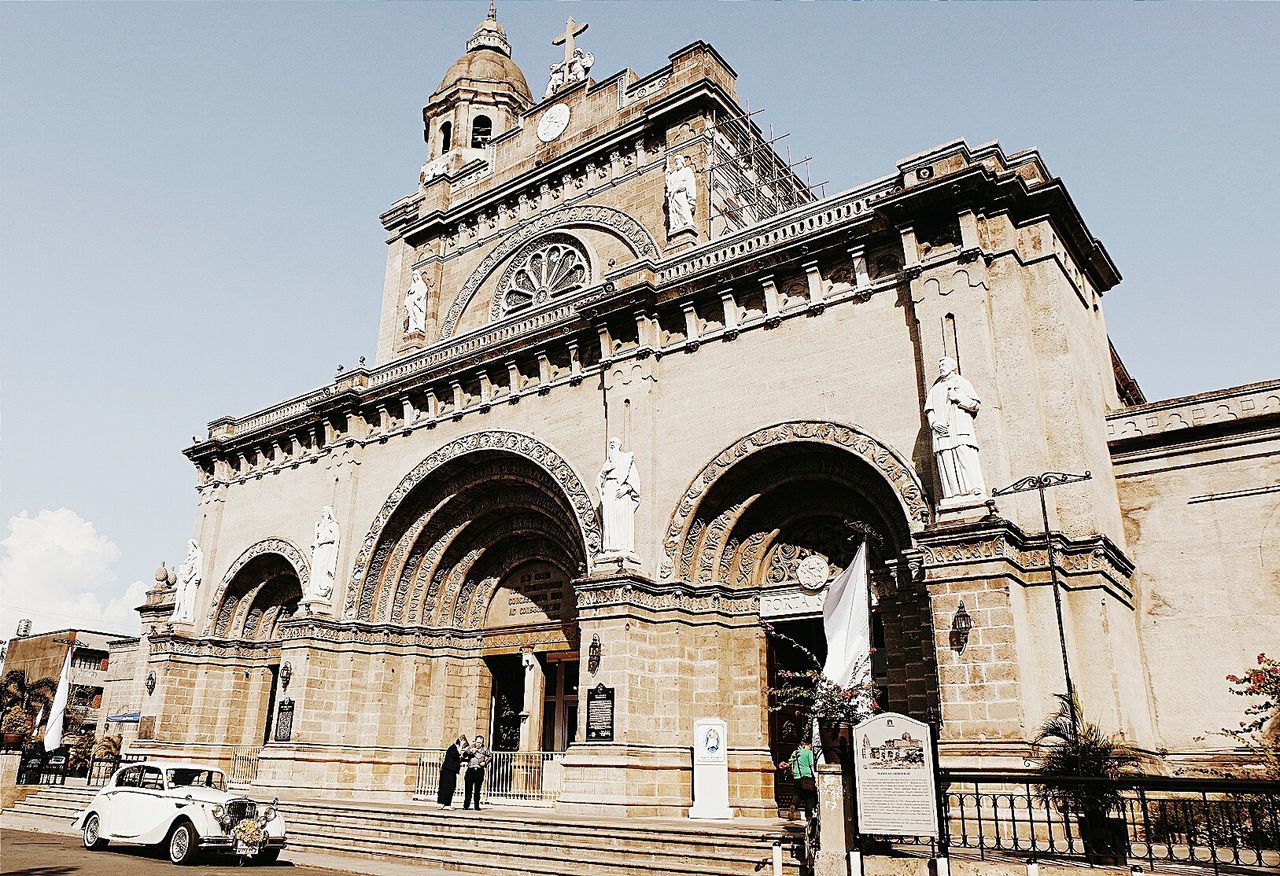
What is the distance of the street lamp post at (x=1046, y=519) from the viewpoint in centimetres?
1331

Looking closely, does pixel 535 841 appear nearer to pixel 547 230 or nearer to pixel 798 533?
pixel 798 533

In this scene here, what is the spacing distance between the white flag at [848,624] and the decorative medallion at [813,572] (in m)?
2.82

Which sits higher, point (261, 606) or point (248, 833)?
point (261, 606)

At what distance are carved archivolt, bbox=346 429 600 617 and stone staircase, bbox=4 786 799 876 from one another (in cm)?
577

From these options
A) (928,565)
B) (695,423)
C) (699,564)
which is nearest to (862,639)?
(928,565)

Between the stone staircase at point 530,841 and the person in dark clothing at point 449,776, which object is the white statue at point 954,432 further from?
the person in dark clothing at point 449,776

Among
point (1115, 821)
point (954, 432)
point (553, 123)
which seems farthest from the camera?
point (553, 123)

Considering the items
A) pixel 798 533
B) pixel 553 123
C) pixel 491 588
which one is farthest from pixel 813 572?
pixel 553 123

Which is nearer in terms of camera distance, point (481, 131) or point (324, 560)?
point (324, 560)

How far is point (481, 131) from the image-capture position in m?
32.5

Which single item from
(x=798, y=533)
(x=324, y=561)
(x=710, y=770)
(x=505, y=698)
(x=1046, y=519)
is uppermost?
(x=324, y=561)

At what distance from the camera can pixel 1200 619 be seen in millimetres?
15430

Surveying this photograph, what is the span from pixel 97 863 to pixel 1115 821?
45.8 feet

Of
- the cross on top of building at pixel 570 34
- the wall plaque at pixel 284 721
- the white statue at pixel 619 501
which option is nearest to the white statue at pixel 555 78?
the cross on top of building at pixel 570 34
